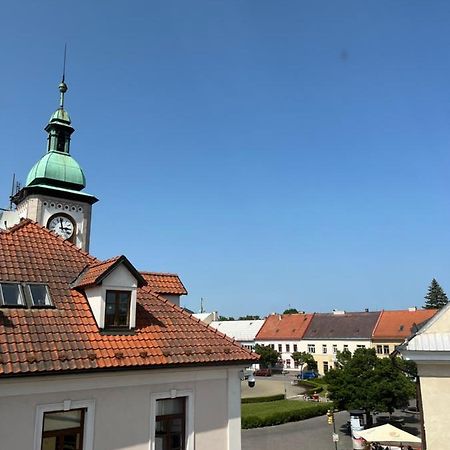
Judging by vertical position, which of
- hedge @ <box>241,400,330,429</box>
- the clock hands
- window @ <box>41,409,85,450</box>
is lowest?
hedge @ <box>241,400,330,429</box>

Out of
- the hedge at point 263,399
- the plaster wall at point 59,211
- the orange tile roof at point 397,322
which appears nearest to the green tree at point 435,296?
the orange tile roof at point 397,322

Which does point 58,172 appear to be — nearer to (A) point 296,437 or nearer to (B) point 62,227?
(B) point 62,227

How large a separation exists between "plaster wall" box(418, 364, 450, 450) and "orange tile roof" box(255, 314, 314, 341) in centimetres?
6668

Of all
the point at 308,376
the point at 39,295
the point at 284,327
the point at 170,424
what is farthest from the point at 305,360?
A: the point at 39,295

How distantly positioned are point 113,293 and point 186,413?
3358mm

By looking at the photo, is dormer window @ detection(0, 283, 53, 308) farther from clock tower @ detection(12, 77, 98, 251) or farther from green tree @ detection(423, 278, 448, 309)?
green tree @ detection(423, 278, 448, 309)

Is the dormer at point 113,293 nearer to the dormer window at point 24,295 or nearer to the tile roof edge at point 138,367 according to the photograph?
the dormer window at point 24,295

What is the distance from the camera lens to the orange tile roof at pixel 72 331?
8875 millimetres

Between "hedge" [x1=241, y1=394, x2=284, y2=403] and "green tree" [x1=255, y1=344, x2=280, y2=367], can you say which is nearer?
"hedge" [x1=241, y1=394, x2=284, y2=403]

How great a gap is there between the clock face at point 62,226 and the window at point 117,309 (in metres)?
13.7

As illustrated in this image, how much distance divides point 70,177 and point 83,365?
17.2 metres

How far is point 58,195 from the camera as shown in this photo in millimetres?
23516

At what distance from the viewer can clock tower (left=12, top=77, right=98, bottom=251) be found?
A: 2294cm

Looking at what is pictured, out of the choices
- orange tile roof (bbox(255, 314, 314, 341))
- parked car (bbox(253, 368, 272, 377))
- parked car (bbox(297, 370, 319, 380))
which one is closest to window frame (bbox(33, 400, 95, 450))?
parked car (bbox(297, 370, 319, 380))
